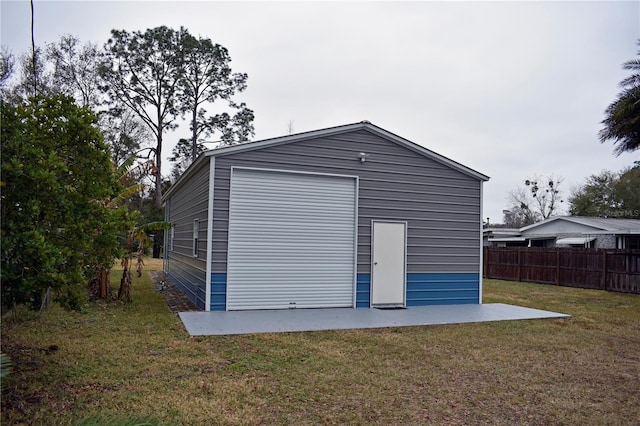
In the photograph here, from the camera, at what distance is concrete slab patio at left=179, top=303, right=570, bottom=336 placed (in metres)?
8.40

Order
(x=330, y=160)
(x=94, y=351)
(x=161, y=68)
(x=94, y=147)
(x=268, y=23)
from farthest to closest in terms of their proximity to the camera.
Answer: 1. (x=161, y=68)
2. (x=268, y=23)
3. (x=330, y=160)
4. (x=94, y=351)
5. (x=94, y=147)

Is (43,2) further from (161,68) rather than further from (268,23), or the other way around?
(161,68)

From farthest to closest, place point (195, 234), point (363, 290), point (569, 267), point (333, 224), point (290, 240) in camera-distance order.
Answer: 1. point (569, 267)
2. point (195, 234)
3. point (363, 290)
4. point (333, 224)
5. point (290, 240)

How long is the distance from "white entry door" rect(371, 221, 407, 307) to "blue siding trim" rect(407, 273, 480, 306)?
0.96ft

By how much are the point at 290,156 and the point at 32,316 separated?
18.4 feet

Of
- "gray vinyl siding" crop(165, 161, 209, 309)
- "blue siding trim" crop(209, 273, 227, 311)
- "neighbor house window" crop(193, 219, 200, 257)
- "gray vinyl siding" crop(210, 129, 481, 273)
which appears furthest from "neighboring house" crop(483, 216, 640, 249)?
"blue siding trim" crop(209, 273, 227, 311)

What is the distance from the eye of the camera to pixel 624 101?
546 inches

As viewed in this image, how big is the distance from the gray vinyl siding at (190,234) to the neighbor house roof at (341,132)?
0.48 metres

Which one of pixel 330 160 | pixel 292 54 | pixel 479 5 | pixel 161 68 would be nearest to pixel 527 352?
pixel 330 160

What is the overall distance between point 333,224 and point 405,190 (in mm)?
1906

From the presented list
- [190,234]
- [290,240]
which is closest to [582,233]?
[290,240]

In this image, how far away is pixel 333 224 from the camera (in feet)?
36.1

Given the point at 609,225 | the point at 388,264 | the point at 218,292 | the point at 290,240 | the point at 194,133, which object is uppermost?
the point at 194,133

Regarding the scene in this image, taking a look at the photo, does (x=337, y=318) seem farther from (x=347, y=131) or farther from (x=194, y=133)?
(x=194, y=133)
